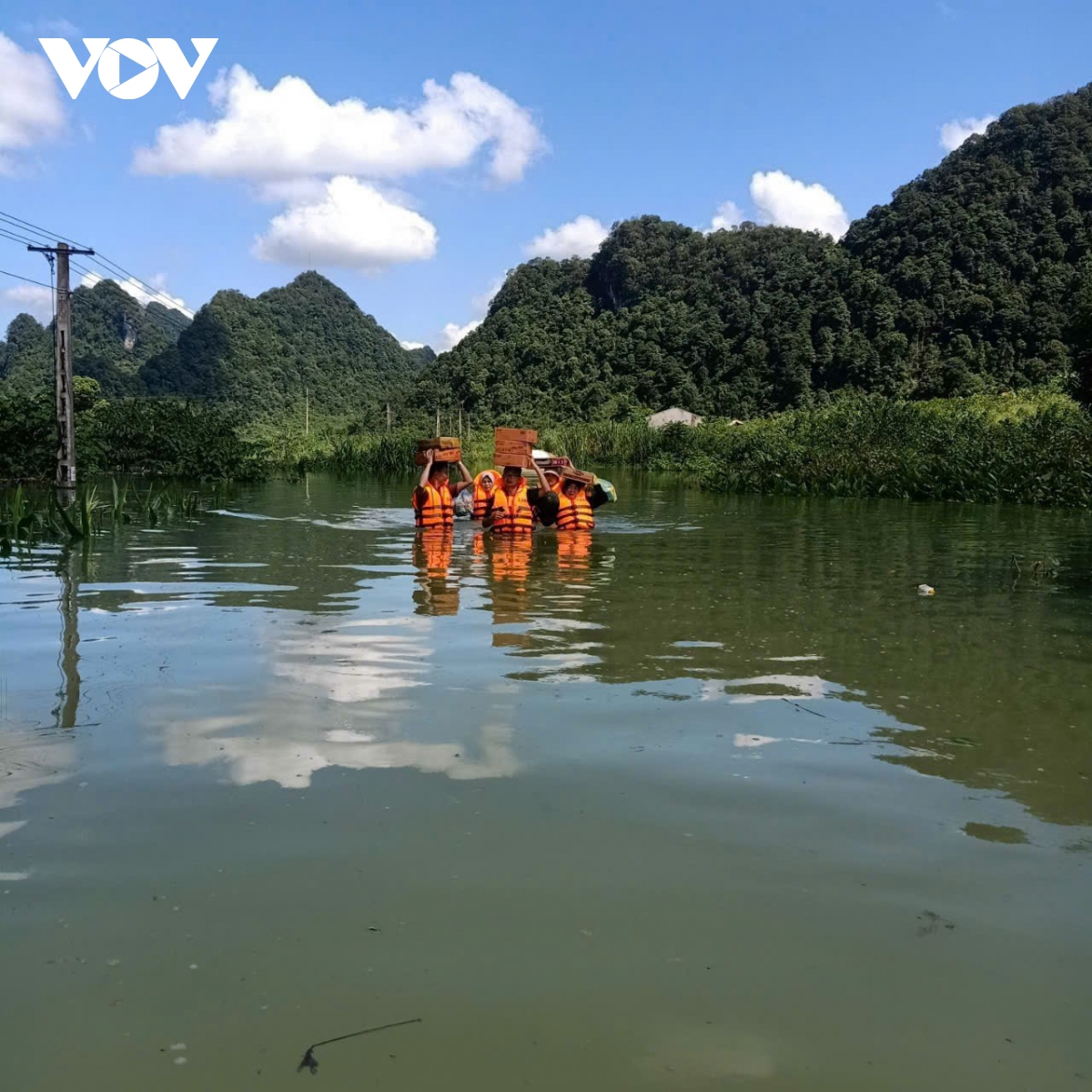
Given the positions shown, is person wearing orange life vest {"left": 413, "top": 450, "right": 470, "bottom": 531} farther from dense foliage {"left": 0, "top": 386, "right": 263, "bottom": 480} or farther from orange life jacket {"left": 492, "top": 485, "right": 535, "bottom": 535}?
dense foliage {"left": 0, "top": 386, "right": 263, "bottom": 480}

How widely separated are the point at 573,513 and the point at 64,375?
10.7 metres

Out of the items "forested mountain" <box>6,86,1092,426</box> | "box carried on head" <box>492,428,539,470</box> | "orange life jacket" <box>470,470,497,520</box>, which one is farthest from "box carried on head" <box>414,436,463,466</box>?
"forested mountain" <box>6,86,1092,426</box>

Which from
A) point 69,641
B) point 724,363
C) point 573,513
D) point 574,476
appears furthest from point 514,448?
point 724,363

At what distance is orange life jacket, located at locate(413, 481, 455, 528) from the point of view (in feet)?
47.0

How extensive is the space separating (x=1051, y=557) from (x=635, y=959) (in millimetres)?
10157

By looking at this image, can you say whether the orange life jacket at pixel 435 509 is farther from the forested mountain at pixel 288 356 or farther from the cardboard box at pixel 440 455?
the forested mountain at pixel 288 356

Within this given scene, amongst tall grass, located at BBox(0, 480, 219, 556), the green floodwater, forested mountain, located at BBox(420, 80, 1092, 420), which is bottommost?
the green floodwater

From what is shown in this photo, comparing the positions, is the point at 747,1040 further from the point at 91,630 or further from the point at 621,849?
the point at 91,630

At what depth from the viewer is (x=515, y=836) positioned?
3.41 meters

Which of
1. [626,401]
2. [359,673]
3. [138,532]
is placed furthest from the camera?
[626,401]

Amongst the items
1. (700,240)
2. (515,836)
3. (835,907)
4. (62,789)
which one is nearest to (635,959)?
(835,907)

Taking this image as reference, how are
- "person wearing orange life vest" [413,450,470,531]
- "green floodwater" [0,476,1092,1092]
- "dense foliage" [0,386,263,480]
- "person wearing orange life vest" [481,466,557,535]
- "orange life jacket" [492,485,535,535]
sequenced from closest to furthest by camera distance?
"green floodwater" [0,476,1092,1092] → "person wearing orange life vest" [481,466,557,535] → "orange life jacket" [492,485,535,535] → "person wearing orange life vest" [413,450,470,531] → "dense foliage" [0,386,263,480]

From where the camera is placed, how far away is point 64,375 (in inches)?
773

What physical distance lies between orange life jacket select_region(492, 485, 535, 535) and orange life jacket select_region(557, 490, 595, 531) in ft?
2.86
